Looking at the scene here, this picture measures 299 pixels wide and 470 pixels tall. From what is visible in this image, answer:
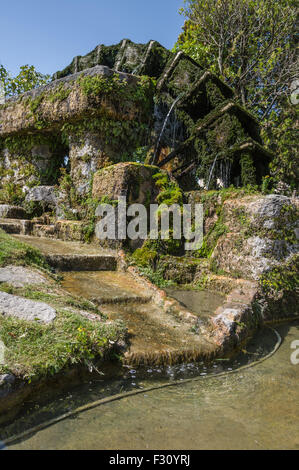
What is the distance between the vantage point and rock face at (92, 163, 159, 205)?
601 centimetres

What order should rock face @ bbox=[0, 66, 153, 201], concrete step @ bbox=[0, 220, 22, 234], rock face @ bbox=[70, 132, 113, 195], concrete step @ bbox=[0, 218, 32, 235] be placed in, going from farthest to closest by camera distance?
rock face @ bbox=[70, 132, 113, 195]
rock face @ bbox=[0, 66, 153, 201]
concrete step @ bbox=[0, 218, 32, 235]
concrete step @ bbox=[0, 220, 22, 234]

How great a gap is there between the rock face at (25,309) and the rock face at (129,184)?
3232mm

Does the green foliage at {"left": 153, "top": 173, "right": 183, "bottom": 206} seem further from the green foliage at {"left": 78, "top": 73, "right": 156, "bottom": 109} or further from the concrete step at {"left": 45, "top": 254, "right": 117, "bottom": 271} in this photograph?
the green foliage at {"left": 78, "top": 73, "right": 156, "bottom": 109}

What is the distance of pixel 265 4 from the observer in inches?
519

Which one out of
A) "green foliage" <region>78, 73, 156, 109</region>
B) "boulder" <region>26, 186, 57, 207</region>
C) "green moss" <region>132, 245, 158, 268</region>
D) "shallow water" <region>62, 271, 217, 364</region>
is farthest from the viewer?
"boulder" <region>26, 186, 57, 207</region>

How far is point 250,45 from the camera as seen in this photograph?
13656mm

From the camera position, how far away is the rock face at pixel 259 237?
495cm

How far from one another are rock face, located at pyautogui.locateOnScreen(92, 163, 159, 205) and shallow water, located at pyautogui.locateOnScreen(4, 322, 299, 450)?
3637mm

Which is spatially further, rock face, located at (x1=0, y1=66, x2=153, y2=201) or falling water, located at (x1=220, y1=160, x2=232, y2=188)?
falling water, located at (x1=220, y1=160, x2=232, y2=188)

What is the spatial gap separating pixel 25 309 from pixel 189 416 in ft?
5.27

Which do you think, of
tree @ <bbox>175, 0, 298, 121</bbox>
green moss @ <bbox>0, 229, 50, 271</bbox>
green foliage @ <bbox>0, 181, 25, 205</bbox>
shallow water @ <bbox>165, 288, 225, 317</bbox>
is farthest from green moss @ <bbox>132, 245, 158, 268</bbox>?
tree @ <bbox>175, 0, 298, 121</bbox>

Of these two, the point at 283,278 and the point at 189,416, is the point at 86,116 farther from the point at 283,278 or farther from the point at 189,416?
the point at 189,416

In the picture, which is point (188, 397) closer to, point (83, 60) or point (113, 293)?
point (113, 293)
